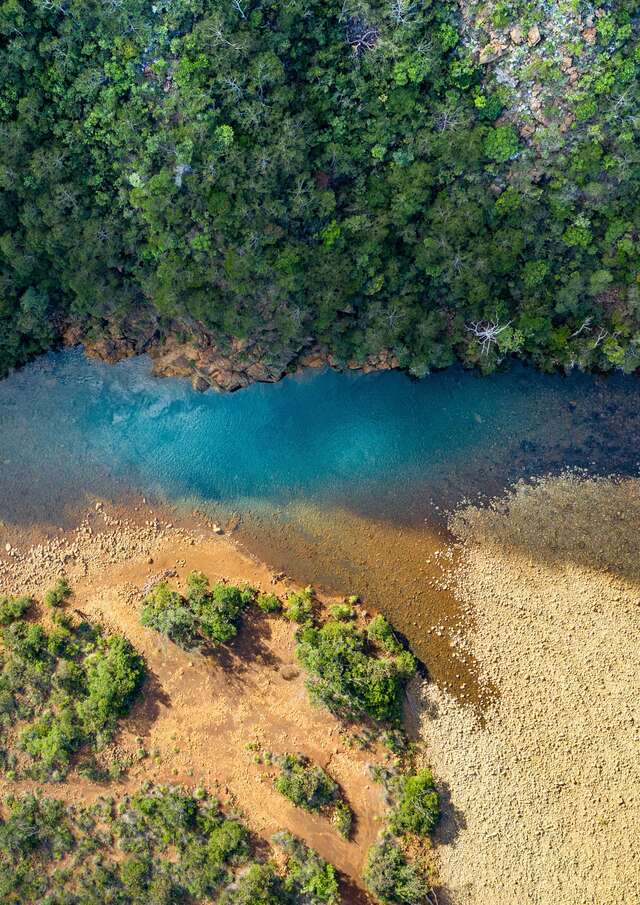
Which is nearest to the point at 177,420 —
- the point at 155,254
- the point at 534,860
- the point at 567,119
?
the point at 155,254

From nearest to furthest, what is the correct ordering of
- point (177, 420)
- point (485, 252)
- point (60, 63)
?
point (60, 63), point (485, 252), point (177, 420)

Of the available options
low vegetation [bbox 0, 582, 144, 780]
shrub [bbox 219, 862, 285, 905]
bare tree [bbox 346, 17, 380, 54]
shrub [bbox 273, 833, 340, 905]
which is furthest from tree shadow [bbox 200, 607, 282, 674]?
bare tree [bbox 346, 17, 380, 54]

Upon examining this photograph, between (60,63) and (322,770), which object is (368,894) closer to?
(322,770)

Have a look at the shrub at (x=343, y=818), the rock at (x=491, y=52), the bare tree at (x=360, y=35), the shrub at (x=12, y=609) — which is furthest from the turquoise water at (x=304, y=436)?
the bare tree at (x=360, y=35)

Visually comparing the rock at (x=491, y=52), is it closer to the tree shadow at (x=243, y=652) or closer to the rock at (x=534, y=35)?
the rock at (x=534, y=35)

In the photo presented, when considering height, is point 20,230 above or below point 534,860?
above

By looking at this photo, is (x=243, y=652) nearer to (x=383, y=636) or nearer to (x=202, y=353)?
(x=383, y=636)

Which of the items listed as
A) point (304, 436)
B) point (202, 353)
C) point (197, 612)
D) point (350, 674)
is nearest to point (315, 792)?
point (350, 674)
